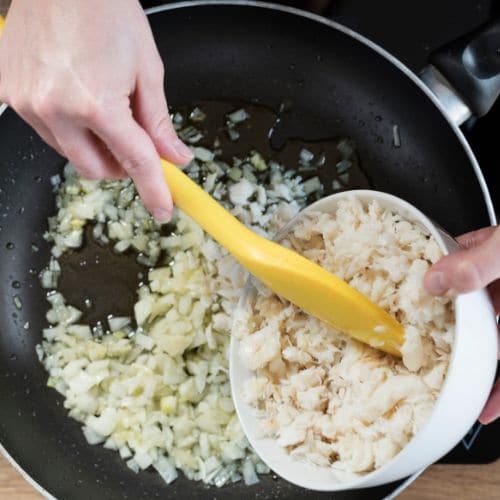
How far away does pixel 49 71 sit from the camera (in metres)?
0.78

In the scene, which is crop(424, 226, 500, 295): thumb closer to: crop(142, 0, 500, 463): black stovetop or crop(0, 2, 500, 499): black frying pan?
crop(0, 2, 500, 499): black frying pan

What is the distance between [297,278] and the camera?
0.87 metres

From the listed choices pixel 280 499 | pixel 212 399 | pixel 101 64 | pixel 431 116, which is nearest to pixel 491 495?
pixel 280 499

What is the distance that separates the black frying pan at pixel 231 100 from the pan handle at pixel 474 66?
0.19 feet

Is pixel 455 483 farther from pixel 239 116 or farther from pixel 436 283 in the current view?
pixel 239 116

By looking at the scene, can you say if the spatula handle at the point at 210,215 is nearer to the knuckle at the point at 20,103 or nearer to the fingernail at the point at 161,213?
the fingernail at the point at 161,213

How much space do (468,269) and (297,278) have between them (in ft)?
0.68

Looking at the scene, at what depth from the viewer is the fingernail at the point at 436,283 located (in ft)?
2.51

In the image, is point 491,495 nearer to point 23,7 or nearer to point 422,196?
point 422,196

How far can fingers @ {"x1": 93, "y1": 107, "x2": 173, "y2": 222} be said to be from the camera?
784mm

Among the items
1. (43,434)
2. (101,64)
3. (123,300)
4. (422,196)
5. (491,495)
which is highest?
(101,64)

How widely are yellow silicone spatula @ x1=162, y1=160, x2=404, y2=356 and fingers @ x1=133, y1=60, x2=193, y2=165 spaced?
2 cm

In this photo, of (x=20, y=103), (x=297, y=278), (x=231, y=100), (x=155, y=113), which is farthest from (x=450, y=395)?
(x=231, y=100)

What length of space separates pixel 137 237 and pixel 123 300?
0.11m
